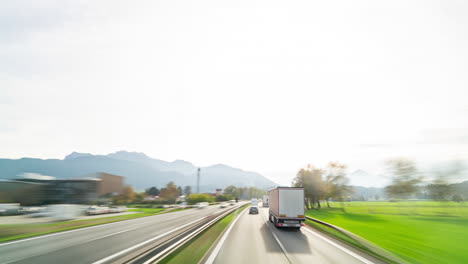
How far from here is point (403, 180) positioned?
46312 millimetres

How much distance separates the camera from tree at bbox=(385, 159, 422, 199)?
150 ft

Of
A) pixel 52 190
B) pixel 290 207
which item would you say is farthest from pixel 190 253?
pixel 52 190

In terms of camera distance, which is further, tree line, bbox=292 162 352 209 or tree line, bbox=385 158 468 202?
tree line, bbox=292 162 352 209

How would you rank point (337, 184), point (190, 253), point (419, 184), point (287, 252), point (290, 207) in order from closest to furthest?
point (190, 253) → point (287, 252) → point (290, 207) → point (419, 184) → point (337, 184)

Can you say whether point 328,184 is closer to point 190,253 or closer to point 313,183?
point 313,183

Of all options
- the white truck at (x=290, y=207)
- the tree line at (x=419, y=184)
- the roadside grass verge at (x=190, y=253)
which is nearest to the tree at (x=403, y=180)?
the tree line at (x=419, y=184)

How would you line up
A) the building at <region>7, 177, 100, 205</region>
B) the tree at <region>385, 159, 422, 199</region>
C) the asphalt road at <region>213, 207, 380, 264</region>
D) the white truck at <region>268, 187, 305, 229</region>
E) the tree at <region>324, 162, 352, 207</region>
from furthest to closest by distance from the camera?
the tree at <region>324, 162, 352, 207</region> < the tree at <region>385, 159, 422, 199</region> < the building at <region>7, 177, 100, 205</region> < the white truck at <region>268, 187, 305, 229</region> < the asphalt road at <region>213, 207, 380, 264</region>

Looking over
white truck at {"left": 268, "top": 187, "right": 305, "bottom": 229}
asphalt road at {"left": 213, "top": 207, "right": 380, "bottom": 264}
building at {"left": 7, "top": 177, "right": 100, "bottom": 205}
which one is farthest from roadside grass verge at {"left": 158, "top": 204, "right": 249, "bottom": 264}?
building at {"left": 7, "top": 177, "right": 100, "bottom": 205}

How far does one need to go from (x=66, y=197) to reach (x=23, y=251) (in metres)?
23.1

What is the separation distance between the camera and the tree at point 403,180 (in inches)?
1797

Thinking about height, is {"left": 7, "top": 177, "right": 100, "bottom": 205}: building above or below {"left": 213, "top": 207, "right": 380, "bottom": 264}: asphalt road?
above

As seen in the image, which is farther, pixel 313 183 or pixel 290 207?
pixel 313 183

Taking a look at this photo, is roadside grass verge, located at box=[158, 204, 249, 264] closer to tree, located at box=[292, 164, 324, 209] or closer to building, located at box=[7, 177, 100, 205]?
building, located at box=[7, 177, 100, 205]

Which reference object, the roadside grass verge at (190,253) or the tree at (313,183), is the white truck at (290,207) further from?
the tree at (313,183)
